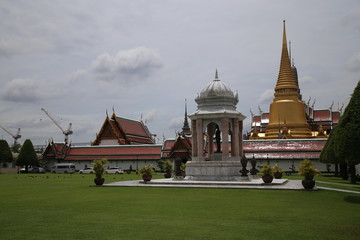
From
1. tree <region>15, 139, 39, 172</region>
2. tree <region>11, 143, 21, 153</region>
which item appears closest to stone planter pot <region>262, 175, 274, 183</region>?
tree <region>15, 139, 39, 172</region>

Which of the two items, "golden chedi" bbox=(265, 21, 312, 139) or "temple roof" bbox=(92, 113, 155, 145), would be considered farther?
"temple roof" bbox=(92, 113, 155, 145)

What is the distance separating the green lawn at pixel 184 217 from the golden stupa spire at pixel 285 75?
52.0 m

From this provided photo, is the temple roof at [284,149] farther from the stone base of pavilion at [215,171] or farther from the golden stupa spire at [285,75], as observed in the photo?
the stone base of pavilion at [215,171]

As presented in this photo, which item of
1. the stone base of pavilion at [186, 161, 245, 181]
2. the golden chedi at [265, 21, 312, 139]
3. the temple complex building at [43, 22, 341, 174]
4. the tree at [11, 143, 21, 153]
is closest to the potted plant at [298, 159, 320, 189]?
the stone base of pavilion at [186, 161, 245, 181]

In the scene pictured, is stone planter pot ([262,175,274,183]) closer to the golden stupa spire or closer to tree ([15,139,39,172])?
the golden stupa spire

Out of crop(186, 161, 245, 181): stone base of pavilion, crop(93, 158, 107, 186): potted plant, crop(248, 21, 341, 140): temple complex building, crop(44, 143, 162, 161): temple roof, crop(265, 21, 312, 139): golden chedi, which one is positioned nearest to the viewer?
crop(93, 158, 107, 186): potted plant

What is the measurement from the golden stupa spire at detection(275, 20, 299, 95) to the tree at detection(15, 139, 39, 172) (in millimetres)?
43442

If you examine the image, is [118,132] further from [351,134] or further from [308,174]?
[351,134]

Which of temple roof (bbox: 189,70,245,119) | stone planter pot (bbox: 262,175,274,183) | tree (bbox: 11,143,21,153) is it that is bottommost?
stone planter pot (bbox: 262,175,274,183)

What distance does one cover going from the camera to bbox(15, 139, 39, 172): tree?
67.4 metres

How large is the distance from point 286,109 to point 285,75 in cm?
619

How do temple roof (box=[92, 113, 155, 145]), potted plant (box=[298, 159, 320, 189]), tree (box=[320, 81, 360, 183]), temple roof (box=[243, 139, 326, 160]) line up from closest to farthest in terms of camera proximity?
tree (box=[320, 81, 360, 183]) < potted plant (box=[298, 159, 320, 189]) < temple roof (box=[243, 139, 326, 160]) < temple roof (box=[92, 113, 155, 145])

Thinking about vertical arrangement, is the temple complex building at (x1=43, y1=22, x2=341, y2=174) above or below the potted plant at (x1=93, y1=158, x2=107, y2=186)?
above

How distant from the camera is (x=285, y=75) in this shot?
70688mm
